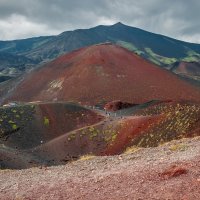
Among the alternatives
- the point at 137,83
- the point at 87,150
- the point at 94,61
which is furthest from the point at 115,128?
the point at 94,61

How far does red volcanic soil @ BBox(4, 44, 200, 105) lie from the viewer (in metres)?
124

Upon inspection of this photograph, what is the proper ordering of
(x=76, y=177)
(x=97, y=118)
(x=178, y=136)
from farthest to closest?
(x=97, y=118), (x=178, y=136), (x=76, y=177)

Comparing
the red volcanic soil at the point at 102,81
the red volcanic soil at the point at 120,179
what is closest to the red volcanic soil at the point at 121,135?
the red volcanic soil at the point at 120,179

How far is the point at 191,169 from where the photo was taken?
15.6m

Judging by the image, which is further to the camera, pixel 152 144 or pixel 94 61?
pixel 94 61

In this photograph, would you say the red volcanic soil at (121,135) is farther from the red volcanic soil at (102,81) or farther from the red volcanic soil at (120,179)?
the red volcanic soil at (102,81)

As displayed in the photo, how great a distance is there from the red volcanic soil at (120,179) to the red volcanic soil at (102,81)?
96.2 m

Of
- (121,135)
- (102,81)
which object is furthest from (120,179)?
(102,81)

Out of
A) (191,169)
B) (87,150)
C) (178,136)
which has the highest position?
(191,169)

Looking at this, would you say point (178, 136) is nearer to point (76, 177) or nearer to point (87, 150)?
point (87, 150)

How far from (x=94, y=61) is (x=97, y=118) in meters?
71.7

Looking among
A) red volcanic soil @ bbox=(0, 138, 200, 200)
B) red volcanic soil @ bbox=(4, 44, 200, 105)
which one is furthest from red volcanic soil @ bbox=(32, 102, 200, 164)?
red volcanic soil @ bbox=(4, 44, 200, 105)

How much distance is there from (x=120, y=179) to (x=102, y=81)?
117930 millimetres

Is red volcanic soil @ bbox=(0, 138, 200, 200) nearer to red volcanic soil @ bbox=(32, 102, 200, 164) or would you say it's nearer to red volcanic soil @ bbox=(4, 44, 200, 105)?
red volcanic soil @ bbox=(32, 102, 200, 164)
